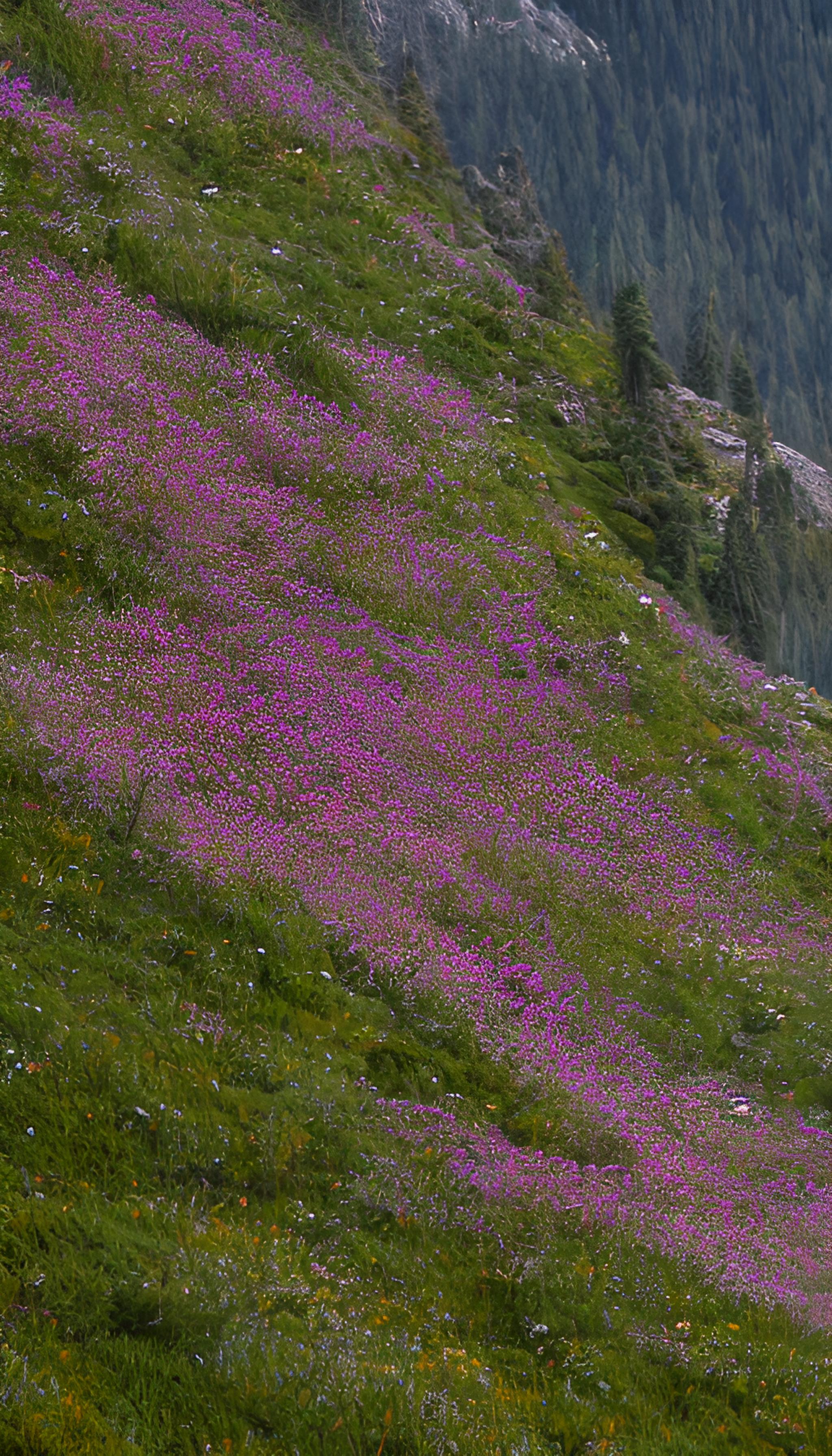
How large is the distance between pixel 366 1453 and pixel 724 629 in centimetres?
1125

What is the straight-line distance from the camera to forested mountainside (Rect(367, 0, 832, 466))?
80.0 ft

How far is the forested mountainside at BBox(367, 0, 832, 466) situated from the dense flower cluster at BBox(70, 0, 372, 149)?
646 cm

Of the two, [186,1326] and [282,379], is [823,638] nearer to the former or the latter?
[282,379]

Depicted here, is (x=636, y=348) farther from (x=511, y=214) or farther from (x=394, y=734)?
(x=394, y=734)

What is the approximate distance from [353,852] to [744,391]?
19.6 meters

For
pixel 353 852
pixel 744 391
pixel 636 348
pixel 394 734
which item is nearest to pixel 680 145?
pixel 744 391

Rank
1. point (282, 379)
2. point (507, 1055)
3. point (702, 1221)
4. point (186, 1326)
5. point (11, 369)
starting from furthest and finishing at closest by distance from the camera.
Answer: point (282, 379), point (11, 369), point (507, 1055), point (702, 1221), point (186, 1326)

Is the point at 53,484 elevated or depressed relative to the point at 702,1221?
elevated

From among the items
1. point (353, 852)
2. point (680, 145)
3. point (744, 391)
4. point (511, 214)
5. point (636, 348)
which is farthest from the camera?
point (680, 145)

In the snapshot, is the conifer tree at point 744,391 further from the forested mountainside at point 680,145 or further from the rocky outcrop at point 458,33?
the rocky outcrop at point 458,33

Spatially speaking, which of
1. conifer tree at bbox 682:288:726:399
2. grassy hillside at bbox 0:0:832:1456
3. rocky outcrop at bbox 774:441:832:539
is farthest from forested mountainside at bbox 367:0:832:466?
grassy hillside at bbox 0:0:832:1456

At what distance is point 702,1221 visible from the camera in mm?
6129

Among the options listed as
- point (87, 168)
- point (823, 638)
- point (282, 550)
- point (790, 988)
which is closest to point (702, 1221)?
point (790, 988)

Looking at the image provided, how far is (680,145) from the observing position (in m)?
32.6
